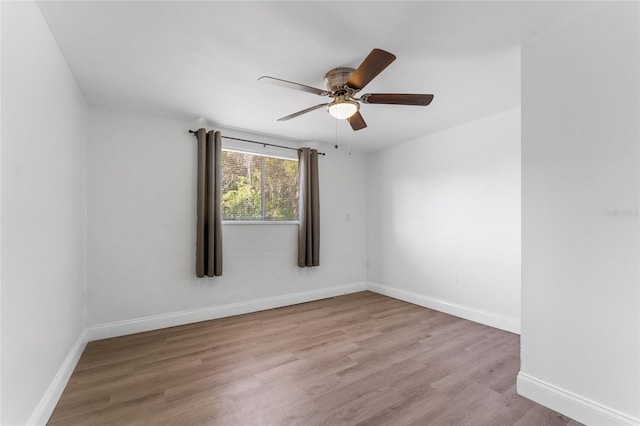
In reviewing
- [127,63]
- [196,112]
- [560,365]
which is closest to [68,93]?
[127,63]

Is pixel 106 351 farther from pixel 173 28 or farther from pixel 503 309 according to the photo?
pixel 503 309

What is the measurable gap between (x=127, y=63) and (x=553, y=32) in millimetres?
3013

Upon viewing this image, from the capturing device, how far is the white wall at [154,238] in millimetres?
3021

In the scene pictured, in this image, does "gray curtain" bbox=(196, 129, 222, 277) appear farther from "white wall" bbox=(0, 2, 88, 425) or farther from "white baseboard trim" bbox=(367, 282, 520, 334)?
"white baseboard trim" bbox=(367, 282, 520, 334)

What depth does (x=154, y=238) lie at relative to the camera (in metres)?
3.28

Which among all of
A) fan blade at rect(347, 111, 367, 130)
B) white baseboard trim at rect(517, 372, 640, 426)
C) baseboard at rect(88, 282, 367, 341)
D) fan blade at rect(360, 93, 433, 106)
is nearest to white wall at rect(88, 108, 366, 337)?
baseboard at rect(88, 282, 367, 341)

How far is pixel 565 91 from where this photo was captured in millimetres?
1832

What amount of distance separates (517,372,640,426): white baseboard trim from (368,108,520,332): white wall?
1.31 metres

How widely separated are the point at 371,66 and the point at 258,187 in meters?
2.66

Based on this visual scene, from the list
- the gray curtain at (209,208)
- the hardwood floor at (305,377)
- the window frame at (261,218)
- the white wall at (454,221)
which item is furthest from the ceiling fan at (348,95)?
the hardwood floor at (305,377)

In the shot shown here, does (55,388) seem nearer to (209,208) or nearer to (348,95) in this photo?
(209,208)

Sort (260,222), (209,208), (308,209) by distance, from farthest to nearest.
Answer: (308,209), (260,222), (209,208)

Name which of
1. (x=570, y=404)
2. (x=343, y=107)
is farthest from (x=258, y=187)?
(x=570, y=404)

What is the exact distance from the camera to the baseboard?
301 centimetres
